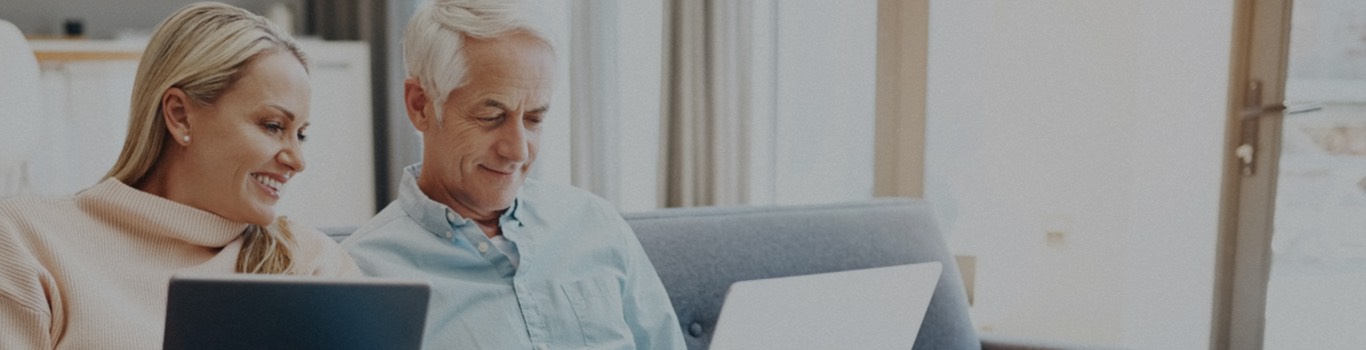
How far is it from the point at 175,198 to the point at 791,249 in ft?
3.19

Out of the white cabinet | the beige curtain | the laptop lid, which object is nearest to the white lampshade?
the white cabinet

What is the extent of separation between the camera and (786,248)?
1816mm

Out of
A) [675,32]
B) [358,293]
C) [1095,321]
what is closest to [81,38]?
[675,32]

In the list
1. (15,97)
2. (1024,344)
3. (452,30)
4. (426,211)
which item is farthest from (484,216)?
(15,97)

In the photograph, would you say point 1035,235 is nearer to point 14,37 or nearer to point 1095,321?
point 1095,321

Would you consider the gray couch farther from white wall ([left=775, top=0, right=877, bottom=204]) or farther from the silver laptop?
white wall ([left=775, top=0, right=877, bottom=204])

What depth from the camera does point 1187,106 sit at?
2.38m

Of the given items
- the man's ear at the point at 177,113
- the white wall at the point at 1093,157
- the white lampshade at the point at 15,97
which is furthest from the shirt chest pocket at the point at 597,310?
the white lampshade at the point at 15,97

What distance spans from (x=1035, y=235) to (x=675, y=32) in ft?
3.29

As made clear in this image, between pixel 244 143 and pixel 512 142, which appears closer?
pixel 244 143

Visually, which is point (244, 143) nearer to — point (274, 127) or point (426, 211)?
point (274, 127)

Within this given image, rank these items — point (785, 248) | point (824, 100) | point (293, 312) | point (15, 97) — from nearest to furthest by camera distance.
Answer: point (293, 312), point (785, 248), point (15, 97), point (824, 100)

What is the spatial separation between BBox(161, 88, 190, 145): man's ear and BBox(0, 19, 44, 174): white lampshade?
1.68 m

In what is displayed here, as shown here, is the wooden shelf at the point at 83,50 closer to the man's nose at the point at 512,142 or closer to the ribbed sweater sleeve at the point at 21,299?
the man's nose at the point at 512,142
